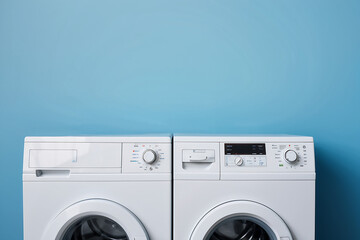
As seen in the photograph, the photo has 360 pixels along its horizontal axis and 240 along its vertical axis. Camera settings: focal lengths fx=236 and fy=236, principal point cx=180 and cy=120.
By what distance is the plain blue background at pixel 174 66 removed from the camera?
61.9 inches

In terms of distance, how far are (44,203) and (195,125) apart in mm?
939

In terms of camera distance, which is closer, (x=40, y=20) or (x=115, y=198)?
(x=115, y=198)

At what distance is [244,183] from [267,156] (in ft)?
0.53

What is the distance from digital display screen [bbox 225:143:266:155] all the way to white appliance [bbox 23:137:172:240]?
0.28 m

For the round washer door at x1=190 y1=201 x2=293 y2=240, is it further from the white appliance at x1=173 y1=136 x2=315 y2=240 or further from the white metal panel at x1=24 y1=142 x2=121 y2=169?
the white metal panel at x1=24 y1=142 x2=121 y2=169

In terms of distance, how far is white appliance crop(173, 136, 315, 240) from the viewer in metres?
1.04

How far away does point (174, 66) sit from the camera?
1.59 meters

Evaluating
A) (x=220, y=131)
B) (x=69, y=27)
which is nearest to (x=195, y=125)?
(x=220, y=131)

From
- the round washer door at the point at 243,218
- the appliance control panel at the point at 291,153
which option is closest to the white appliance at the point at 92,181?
the round washer door at the point at 243,218

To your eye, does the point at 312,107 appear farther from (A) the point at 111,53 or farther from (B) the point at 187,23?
(A) the point at 111,53

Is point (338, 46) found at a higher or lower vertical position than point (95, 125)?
higher

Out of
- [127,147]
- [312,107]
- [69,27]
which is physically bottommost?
[127,147]

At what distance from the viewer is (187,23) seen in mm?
1591

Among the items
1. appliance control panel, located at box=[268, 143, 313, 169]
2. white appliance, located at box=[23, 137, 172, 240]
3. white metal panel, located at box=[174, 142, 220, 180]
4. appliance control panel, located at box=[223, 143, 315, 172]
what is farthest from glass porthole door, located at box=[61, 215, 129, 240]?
appliance control panel, located at box=[268, 143, 313, 169]
